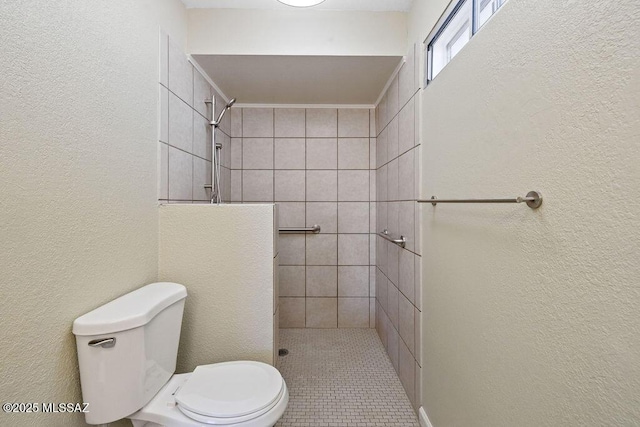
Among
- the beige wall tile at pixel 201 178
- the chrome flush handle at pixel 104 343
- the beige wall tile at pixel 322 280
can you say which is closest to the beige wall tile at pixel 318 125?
the beige wall tile at pixel 201 178

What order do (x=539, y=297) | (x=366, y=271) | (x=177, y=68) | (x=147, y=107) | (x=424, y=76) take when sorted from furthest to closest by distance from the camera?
(x=366, y=271) < (x=177, y=68) < (x=424, y=76) < (x=147, y=107) < (x=539, y=297)

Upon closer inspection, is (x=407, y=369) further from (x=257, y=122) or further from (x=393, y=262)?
(x=257, y=122)

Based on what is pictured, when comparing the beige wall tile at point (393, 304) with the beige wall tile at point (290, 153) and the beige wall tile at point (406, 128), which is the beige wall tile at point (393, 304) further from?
the beige wall tile at point (290, 153)

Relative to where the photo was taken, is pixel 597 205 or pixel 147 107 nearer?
Answer: pixel 597 205

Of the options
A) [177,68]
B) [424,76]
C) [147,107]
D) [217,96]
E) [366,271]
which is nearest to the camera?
[147,107]

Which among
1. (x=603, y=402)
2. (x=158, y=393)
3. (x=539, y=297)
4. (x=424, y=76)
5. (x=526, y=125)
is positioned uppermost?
Result: (x=424, y=76)

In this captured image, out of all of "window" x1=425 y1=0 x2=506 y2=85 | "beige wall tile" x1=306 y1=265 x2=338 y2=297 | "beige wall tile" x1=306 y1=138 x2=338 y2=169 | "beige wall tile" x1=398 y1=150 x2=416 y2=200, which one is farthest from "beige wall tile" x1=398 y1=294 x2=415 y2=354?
"beige wall tile" x1=306 y1=138 x2=338 y2=169

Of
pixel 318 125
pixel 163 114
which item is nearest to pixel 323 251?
pixel 318 125

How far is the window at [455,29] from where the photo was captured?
105 centimetres

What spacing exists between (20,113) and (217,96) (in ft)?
5.26

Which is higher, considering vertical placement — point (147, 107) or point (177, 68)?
point (177, 68)

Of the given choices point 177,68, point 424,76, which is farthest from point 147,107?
point 424,76

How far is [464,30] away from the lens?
1.20m

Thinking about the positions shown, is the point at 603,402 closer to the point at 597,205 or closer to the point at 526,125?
the point at 597,205
